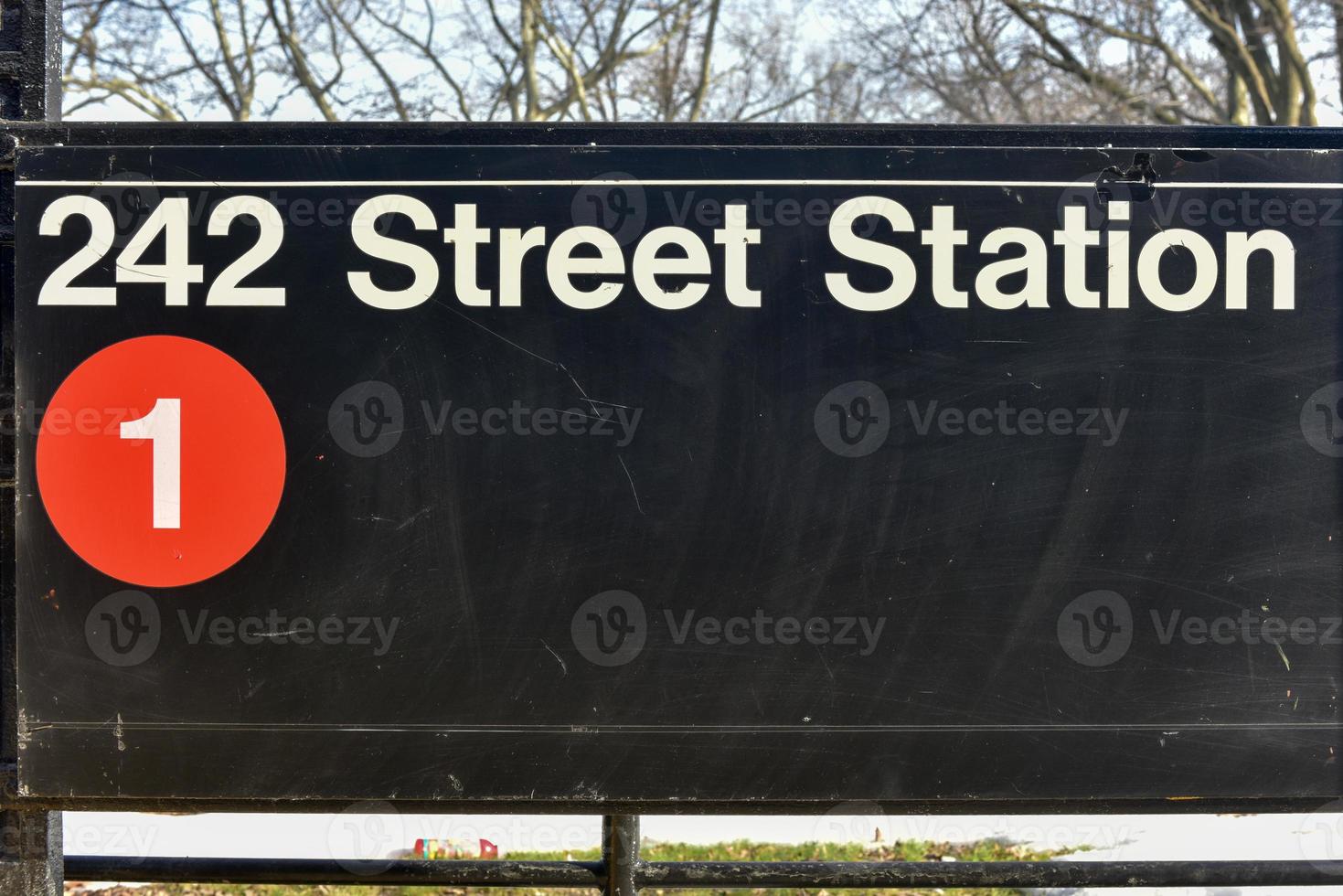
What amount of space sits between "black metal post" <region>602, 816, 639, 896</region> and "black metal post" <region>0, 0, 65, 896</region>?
1319mm

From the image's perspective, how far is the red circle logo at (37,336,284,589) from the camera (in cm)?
237

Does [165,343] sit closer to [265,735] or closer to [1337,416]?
[265,735]

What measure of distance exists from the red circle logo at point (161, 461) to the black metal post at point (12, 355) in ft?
0.60

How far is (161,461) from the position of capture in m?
2.39

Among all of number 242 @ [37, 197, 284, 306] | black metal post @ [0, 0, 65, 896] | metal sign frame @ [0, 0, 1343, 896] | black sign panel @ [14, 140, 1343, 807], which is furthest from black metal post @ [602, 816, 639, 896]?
number 242 @ [37, 197, 284, 306]

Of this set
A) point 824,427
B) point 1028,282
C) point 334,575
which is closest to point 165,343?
point 334,575

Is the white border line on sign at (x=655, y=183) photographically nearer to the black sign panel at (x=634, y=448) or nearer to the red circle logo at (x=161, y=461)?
the black sign panel at (x=634, y=448)

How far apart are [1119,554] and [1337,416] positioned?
0.60 m

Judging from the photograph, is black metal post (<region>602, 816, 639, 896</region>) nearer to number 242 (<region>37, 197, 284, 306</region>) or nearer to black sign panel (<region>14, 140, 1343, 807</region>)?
black sign panel (<region>14, 140, 1343, 807</region>)

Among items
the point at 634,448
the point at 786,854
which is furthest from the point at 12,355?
the point at 786,854

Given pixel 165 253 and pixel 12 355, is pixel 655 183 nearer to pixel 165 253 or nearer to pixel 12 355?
pixel 165 253

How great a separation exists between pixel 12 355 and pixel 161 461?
1.49ft

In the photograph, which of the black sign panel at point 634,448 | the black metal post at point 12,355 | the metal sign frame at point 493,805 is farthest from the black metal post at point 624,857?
the black metal post at point 12,355

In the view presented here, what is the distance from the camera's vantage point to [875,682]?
2398 mm
